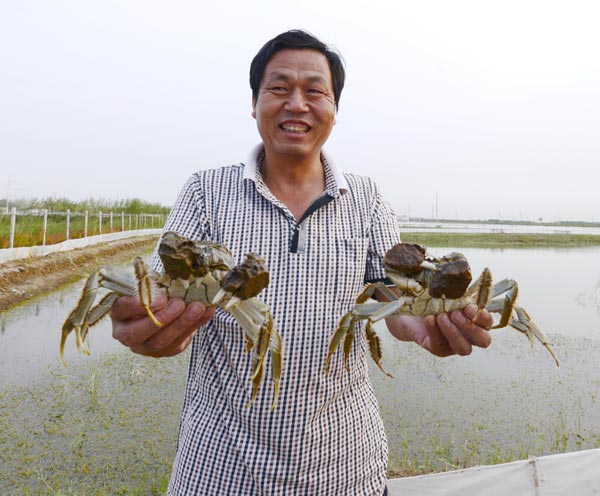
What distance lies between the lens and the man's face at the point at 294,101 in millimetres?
2447

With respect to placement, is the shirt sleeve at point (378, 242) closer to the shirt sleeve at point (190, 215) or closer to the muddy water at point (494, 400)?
the shirt sleeve at point (190, 215)

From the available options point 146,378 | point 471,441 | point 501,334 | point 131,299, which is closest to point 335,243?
point 131,299

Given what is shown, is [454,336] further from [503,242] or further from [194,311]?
[503,242]

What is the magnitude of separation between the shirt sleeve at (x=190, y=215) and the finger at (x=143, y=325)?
17.0 inches

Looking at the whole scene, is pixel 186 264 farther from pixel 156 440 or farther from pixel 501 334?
pixel 501 334

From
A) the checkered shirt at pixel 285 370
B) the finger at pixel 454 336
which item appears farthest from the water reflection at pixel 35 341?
the finger at pixel 454 336

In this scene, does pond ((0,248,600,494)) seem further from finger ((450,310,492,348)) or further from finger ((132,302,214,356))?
finger ((450,310,492,348))

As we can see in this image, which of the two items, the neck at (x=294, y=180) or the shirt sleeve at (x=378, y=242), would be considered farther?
the shirt sleeve at (x=378, y=242)

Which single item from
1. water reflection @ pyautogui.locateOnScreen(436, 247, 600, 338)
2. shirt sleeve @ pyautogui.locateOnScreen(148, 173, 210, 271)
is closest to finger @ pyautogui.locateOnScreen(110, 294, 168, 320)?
shirt sleeve @ pyautogui.locateOnScreen(148, 173, 210, 271)

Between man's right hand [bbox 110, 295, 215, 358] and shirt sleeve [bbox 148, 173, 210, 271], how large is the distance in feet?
1.34

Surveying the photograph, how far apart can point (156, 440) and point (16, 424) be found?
5.74 feet

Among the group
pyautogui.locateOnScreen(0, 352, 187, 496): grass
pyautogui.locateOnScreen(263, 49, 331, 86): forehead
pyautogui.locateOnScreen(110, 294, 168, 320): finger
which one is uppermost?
pyautogui.locateOnScreen(263, 49, 331, 86): forehead

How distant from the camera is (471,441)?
6141 millimetres

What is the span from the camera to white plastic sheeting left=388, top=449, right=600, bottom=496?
3994mm
